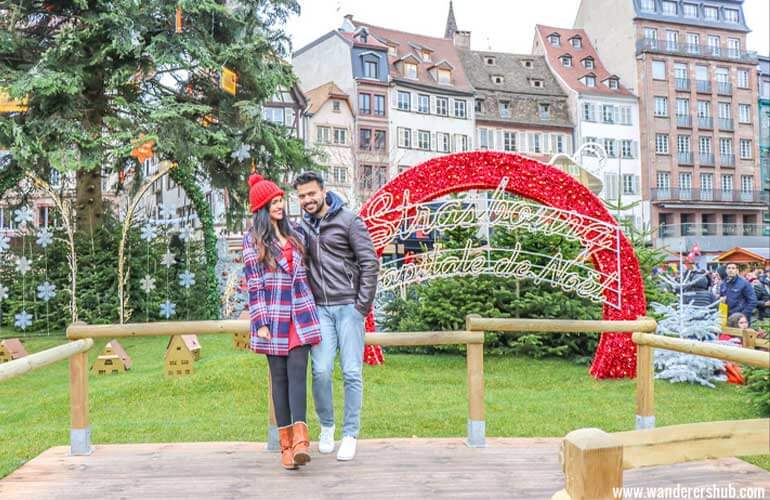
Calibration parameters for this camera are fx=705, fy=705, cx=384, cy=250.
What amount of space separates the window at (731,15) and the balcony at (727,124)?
702 centimetres

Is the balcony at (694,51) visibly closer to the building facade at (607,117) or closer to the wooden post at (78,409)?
the building facade at (607,117)

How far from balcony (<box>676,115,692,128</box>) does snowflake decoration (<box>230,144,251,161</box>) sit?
3798 centimetres

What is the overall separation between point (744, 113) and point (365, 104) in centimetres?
2726

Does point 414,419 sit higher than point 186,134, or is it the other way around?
point 186,134

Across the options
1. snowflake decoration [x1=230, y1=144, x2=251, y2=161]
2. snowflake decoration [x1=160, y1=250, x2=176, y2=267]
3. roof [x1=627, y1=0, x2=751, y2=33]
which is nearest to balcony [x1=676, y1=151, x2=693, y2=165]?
roof [x1=627, y1=0, x2=751, y2=33]

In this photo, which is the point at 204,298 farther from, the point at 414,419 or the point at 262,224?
the point at 262,224

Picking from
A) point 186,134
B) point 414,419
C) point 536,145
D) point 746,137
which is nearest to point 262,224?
point 414,419

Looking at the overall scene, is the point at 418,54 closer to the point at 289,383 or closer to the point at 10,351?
the point at 10,351

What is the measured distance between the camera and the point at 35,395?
884cm

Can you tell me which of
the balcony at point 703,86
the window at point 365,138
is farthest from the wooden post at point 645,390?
the balcony at point 703,86

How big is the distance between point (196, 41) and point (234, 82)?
1116 millimetres

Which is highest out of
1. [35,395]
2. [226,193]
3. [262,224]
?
[226,193]

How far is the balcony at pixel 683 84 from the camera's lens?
45844mm

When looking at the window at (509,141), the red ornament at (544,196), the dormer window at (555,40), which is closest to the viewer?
the red ornament at (544,196)
